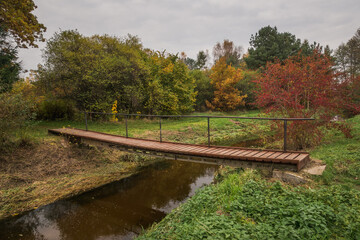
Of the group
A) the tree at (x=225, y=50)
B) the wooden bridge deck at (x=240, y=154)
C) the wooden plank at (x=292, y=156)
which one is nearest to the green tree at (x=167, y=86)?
the wooden bridge deck at (x=240, y=154)

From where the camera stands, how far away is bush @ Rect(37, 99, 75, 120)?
14617 mm

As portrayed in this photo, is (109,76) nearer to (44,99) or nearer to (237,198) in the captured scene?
(44,99)

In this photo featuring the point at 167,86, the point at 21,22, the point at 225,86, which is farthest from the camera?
the point at 225,86

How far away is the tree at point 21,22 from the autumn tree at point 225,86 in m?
17.6

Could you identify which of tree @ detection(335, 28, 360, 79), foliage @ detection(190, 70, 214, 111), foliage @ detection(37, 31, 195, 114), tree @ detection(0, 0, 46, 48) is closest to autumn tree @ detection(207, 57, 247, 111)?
foliage @ detection(190, 70, 214, 111)

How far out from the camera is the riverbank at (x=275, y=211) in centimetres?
275

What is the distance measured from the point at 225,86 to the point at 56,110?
17.5 meters

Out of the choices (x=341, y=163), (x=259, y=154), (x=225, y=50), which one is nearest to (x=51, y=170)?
(x=259, y=154)

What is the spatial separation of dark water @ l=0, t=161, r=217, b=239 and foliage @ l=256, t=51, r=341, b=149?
3528 millimetres

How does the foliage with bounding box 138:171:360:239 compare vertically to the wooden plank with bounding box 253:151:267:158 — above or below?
below

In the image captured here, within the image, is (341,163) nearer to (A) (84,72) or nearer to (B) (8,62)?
(A) (84,72)

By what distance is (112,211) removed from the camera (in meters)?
5.31

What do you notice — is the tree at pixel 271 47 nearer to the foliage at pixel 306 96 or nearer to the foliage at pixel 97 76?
the foliage at pixel 97 76

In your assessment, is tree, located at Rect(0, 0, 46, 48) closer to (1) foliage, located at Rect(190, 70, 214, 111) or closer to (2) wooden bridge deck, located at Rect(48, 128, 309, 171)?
(2) wooden bridge deck, located at Rect(48, 128, 309, 171)
